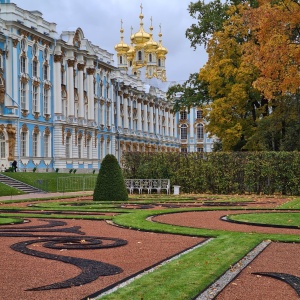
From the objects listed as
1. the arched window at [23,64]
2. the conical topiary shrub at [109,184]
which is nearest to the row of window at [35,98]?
the arched window at [23,64]

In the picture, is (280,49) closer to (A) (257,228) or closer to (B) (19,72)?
(A) (257,228)

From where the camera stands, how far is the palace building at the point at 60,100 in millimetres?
41281

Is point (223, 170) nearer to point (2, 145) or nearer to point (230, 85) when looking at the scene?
point (230, 85)

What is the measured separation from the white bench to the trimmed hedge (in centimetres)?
65

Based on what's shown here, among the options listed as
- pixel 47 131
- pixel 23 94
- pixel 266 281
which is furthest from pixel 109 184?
pixel 47 131

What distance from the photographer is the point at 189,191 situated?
3053 cm

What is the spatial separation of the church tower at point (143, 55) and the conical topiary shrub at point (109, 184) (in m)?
64.1

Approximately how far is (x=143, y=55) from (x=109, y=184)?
68.5 metres

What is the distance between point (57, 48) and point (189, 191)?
2167cm

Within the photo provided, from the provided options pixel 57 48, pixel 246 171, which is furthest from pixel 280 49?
A: pixel 57 48

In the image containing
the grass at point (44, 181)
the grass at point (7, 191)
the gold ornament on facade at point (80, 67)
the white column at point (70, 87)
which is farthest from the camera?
the gold ornament on facade at point (80, 67)

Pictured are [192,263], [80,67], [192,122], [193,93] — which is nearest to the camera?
[192,263]

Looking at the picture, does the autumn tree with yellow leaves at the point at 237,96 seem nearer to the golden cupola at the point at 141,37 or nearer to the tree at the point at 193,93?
the tree at the point at 193,93

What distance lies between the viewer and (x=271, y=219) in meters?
14.4
